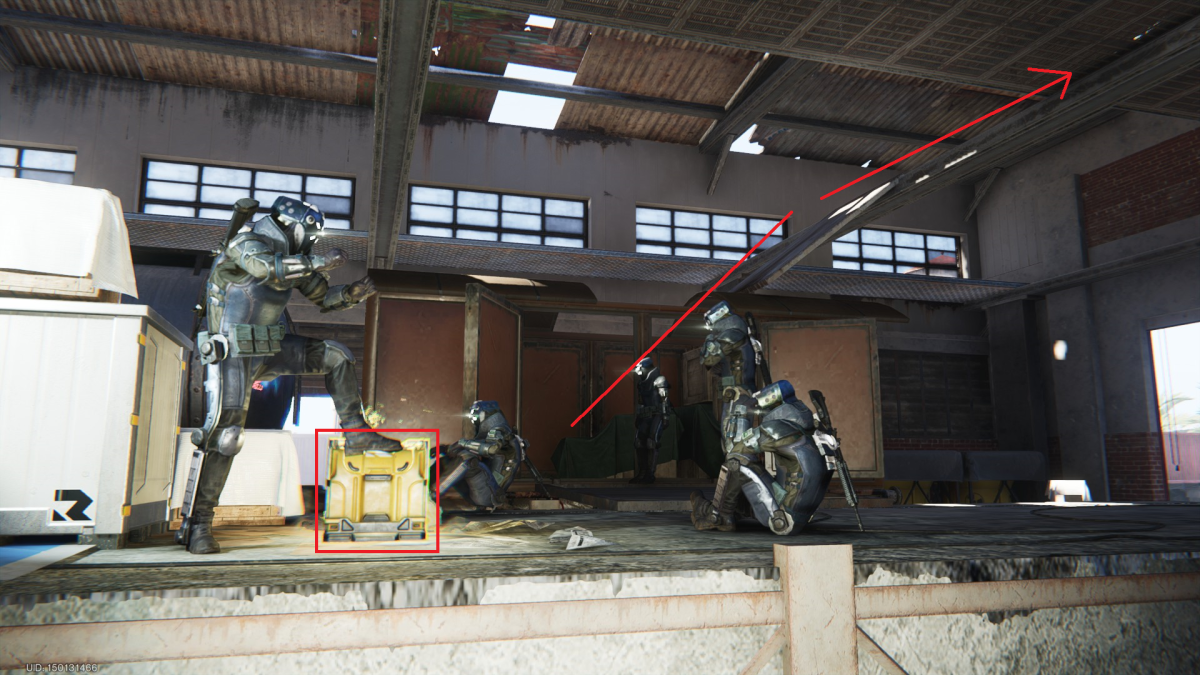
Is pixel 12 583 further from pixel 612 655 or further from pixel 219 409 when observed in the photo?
pixel 612 655

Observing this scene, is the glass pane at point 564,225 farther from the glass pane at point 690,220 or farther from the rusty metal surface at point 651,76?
the glass pane at point 690,220

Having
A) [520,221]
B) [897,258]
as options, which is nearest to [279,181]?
[520,221]

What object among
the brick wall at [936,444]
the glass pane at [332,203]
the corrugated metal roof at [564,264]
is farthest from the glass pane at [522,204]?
the brick wall at [936,444]

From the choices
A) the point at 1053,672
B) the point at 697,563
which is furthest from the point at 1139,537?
the point at 697,563

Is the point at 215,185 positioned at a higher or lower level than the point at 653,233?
higher

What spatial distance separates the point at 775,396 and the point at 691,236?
1001cm

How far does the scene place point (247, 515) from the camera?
450 centimetres

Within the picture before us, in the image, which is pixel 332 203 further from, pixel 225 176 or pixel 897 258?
pixel 897 258

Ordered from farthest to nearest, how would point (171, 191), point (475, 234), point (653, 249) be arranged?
1. point (653, 249)
2. point (475, 234)
3. point (171, 191)

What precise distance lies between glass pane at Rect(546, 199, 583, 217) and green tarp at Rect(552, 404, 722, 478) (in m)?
4.39

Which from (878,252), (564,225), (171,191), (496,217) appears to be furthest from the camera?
(878,252)

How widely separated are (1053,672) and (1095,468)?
12.2 meters

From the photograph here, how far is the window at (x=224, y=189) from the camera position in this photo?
436 inches

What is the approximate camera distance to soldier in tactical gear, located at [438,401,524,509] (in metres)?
Result: 5.71
